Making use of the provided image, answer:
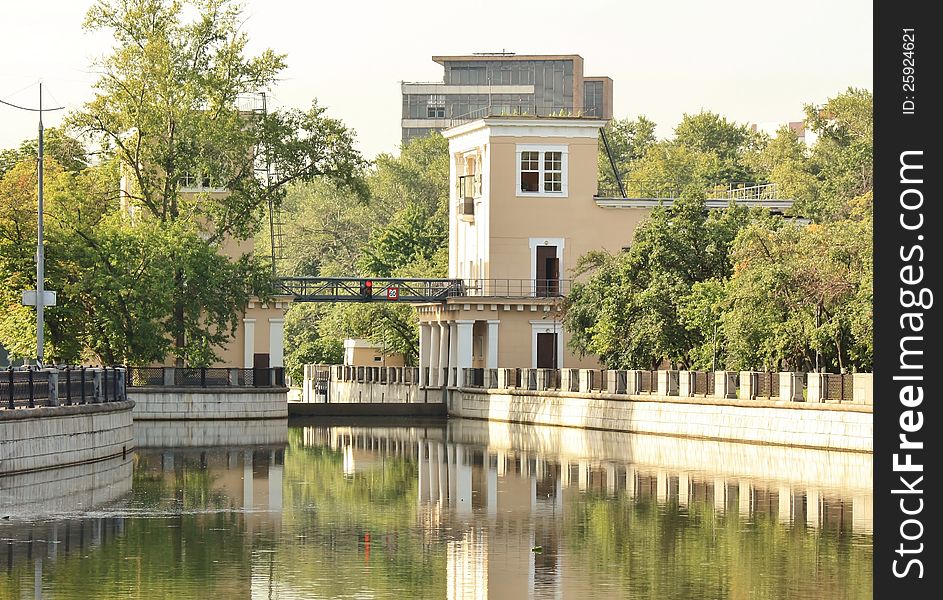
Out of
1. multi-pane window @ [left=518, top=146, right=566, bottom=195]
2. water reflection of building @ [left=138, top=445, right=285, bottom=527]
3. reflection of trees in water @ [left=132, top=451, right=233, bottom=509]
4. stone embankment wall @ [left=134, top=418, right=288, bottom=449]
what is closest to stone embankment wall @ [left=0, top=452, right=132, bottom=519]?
reflection of trees in water @ [left=132, top=451, right=233, bottom=509]

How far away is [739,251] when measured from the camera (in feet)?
192

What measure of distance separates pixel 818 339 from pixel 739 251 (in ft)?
20.5

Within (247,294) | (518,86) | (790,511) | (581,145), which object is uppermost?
(518,86)

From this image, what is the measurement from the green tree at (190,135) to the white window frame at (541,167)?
378 inches

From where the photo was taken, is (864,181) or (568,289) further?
(864,181)

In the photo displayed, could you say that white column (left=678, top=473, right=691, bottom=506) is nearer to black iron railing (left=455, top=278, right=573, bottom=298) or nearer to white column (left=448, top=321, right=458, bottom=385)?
black iron railing (left=455, top=278, right=573, bottom=298)

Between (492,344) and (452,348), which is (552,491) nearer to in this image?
(492,344)

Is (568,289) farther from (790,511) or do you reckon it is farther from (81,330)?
(790,511)

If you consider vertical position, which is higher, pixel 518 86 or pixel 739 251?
pixel 518 86

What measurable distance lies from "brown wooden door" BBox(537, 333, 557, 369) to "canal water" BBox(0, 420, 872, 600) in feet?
91.5

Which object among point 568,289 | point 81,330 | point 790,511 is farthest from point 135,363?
point 790,511

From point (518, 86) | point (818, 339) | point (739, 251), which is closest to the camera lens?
point (818, 339)

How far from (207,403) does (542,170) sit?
18.3 m

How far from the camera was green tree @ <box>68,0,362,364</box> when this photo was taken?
6819cm
